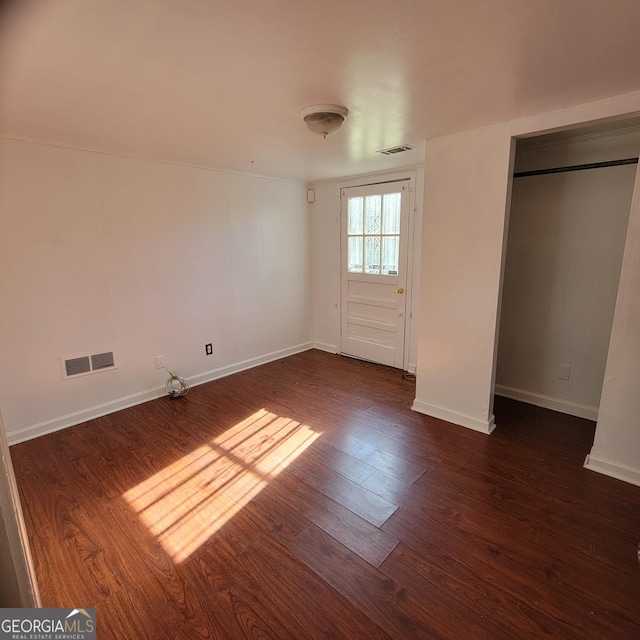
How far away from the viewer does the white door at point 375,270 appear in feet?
13.0

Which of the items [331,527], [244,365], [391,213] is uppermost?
[391,213]

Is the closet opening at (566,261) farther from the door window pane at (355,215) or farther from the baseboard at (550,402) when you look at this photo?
the door window pane at (355,215)

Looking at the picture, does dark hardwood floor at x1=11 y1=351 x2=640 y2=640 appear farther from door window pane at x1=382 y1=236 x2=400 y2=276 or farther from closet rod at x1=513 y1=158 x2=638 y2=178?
closet rod at x1=513 y1=158 x2=638 y2=178

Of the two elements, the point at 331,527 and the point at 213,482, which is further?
the point at 213,482

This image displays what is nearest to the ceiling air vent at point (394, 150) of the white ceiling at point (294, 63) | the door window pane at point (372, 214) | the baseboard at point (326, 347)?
the white ceiling at point (294, 63)

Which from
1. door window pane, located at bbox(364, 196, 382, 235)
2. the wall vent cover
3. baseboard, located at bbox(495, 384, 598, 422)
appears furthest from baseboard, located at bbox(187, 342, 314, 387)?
baseboard, located at bbox(495, 384, 598, 422)

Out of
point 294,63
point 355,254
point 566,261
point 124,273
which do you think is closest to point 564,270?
point 566,261

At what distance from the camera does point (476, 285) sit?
2656 millimetres

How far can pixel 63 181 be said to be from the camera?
273 centimetres

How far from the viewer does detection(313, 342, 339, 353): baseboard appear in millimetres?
4855

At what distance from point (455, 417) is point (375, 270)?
6.46 feet

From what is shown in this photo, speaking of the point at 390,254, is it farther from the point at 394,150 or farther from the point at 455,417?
the point at 455,417

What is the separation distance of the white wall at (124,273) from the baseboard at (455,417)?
2.07m

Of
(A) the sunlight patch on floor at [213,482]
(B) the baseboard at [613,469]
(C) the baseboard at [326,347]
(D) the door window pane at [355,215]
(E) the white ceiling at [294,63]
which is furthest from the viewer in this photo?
(C) the baseboard at [326,347]
